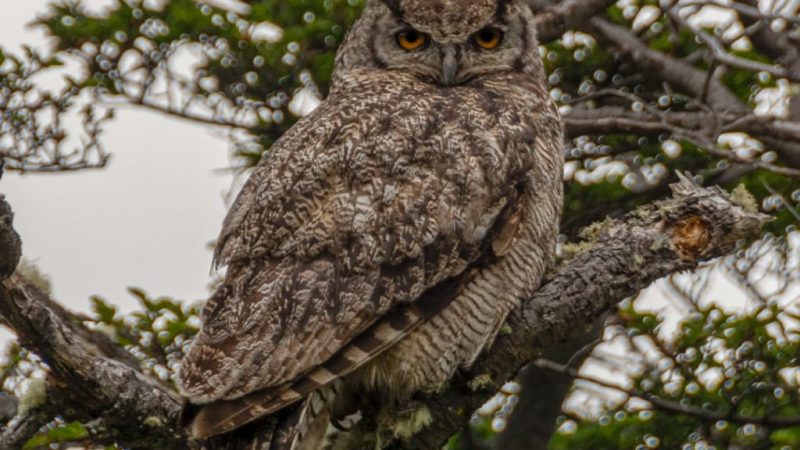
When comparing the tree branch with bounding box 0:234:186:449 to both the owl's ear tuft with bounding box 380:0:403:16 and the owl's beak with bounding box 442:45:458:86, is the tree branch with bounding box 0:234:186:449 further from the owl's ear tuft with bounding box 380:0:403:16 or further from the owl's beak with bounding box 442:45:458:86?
the owl's ear tuft with bounding box 380:0:403:16

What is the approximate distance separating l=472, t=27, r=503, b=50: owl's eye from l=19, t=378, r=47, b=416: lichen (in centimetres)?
175

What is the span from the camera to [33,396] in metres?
2.88

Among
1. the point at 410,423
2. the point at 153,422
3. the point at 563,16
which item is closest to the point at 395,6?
the point at 563,16

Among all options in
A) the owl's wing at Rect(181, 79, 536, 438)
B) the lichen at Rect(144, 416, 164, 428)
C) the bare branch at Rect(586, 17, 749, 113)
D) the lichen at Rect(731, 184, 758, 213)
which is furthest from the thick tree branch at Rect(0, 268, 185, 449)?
the bare branch at Rect(586, 17, 749, 113)

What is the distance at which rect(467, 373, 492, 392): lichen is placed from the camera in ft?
10.8

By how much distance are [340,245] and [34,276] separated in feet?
2.78

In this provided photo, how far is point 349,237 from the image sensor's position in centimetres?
313

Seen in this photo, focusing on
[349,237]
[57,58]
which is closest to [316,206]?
[349,237]

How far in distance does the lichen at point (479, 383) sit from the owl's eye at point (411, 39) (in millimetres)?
1138

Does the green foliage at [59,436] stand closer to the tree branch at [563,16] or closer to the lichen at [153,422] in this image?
the lichen at [153,422]

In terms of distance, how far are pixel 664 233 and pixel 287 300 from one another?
1.02 metres

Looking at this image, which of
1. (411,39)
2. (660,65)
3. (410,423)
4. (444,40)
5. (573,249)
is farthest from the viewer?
(660,65)

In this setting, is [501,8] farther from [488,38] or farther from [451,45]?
[451,45]

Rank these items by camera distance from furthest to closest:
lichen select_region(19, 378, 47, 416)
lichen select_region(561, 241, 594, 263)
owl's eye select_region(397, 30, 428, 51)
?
owl's eye select_region(397, 30, 428, 51) < lichen select_region(561, 241, 594, 263) < lichen select_region(19, 378, 47, 416)
